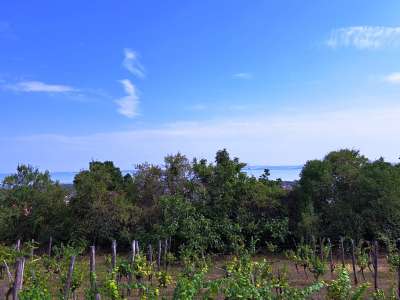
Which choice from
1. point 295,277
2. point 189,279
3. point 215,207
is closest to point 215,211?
point 215,207

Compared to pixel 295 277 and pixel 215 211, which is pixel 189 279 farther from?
pixel 215 211

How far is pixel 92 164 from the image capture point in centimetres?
2000

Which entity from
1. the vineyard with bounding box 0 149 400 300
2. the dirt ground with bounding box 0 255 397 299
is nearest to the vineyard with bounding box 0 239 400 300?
the dirt ground with bounding box 0 255 397 299

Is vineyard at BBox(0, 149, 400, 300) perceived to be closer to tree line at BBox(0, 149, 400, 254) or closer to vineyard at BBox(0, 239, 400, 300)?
tree line at BBox(0, 149, 400, 254)

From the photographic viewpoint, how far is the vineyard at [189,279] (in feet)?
22.2

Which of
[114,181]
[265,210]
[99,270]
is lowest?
[99,270]

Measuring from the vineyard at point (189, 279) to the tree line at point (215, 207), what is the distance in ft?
2.91

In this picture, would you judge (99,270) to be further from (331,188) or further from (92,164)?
(331,188)

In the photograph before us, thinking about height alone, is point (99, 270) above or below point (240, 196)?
below

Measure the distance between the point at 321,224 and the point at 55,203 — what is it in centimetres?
1061

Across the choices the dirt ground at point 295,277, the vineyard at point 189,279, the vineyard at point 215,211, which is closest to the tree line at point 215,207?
the vineyard at point 215,211

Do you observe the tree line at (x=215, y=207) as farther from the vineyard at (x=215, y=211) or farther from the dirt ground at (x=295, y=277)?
the dirt ground at (x=295, y=277)

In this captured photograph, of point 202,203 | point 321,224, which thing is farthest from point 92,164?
point 321,224

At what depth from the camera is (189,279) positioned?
8.65 metres
